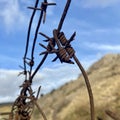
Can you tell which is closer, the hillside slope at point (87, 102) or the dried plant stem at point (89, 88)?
the dried plant stem at point (89, 88)

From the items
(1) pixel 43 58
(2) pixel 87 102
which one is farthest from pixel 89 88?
(2) pixel 87 102

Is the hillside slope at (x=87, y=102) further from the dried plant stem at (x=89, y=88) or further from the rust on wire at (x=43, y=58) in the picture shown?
the dried plant stem at (x=89, y=88)

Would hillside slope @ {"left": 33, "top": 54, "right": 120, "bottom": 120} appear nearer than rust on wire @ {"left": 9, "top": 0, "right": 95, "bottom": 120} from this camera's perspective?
No

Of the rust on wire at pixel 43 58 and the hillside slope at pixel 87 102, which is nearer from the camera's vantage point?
the rust on wire at pixel 43 58

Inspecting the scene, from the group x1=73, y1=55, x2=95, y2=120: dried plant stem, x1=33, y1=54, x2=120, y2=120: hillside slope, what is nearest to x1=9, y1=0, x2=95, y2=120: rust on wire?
x1=73, y1=55, x2=95, y2=120: dried plant stem

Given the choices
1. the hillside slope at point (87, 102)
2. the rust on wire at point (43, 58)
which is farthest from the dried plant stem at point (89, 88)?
the hillside slope at point (87, 102)

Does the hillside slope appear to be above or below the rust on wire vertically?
above

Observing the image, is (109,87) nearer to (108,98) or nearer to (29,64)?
(108,98)

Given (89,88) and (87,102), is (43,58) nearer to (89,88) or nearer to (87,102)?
(89,88)

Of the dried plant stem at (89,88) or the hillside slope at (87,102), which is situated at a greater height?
the hillside slope at (87,102)

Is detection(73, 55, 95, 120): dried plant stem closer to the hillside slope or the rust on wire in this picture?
the rust on wire

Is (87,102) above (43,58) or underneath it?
above

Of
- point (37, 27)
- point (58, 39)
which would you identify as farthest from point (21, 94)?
point (58, 39)
